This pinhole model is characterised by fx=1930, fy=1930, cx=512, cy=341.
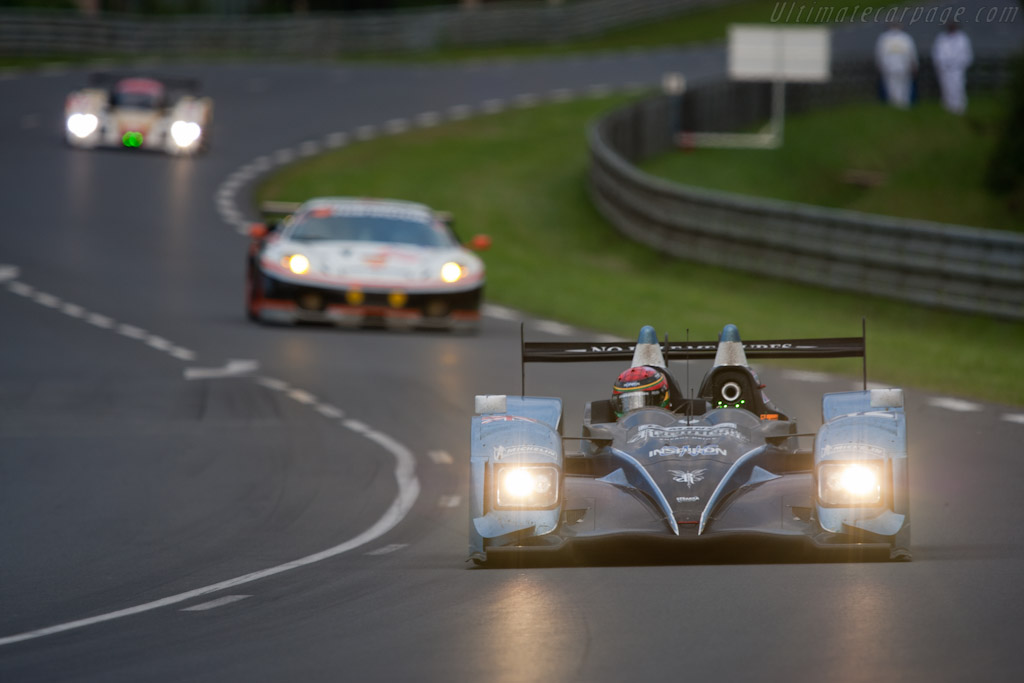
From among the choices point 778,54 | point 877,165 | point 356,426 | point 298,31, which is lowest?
point 356,426

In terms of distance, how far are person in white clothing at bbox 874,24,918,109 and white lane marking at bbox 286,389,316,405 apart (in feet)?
90.7

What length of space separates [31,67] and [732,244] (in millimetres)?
26877

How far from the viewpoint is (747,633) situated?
7.91m

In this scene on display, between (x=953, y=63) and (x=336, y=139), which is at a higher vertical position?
(x=953, y=63)

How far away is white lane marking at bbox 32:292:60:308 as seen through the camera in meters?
22.1

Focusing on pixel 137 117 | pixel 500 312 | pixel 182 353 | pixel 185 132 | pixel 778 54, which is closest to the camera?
pixel 182 353

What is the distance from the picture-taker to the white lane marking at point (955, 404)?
16.0 m

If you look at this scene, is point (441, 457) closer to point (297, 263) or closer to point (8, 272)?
point (297, 263)

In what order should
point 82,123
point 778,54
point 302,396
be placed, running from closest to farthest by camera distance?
point 302,396
point 82,123
point 778,54

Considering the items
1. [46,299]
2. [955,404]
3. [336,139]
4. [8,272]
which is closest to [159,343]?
[46,299]

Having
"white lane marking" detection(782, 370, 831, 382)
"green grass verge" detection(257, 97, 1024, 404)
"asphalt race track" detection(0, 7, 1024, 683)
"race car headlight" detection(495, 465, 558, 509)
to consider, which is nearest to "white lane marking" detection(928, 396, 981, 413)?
"asphalt race track" detection(0, 7, 1024, 683)

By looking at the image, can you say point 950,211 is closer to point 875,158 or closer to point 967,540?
point 875,158

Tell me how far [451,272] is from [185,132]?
1693cm

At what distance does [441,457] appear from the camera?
13.9 meters
